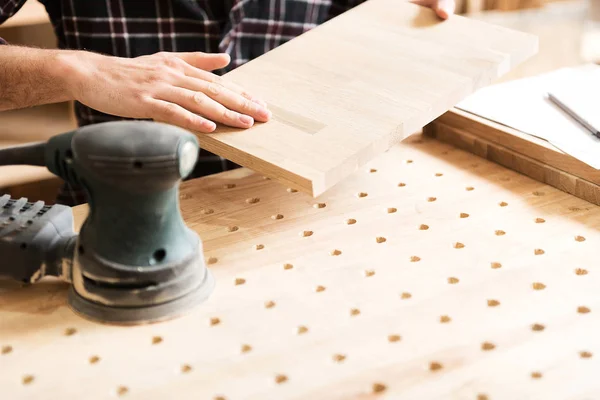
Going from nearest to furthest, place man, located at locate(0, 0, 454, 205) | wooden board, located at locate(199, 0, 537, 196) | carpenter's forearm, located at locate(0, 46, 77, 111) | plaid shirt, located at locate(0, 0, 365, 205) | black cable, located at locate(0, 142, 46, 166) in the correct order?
black cable, located at locate(0, 142, 46, 166) → wooden board, located at locate(199, 0, 537, 196) → man, located at locate(0, 0, 454, 205) → carpenter's forearm, located at locate(0, 46, 77, 111) → plaid shirt, located at locate(0, 0, 365, 205)

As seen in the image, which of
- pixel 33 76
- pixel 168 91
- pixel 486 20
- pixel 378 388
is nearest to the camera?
pixel 378 388

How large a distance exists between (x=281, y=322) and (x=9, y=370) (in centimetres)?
30

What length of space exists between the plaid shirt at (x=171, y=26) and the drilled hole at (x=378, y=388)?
2.85 ft

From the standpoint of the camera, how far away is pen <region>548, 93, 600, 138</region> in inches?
44.5

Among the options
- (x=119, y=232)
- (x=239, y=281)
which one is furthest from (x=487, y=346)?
(x=119, y=232)

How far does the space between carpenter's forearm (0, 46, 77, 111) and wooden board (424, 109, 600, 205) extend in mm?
646

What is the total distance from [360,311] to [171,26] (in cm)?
85

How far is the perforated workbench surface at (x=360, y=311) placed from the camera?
73 cm

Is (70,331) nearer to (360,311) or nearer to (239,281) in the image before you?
(239,281)

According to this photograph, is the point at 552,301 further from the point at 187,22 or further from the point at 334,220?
the point at 187,22

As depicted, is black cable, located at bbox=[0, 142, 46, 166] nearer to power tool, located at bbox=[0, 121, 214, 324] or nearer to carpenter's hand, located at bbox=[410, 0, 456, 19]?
power tool, located at bbox=[0, 121, 214, 324]

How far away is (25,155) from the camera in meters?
0.83

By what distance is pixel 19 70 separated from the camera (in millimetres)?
1266

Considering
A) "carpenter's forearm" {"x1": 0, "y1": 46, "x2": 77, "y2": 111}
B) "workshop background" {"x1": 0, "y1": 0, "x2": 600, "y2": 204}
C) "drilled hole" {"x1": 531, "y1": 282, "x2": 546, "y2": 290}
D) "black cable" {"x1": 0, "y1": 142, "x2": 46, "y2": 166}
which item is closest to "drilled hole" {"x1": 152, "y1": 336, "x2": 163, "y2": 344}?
"black cable" {"x1": 0, "y1": 142, "x2": 46, "y2": 166}
